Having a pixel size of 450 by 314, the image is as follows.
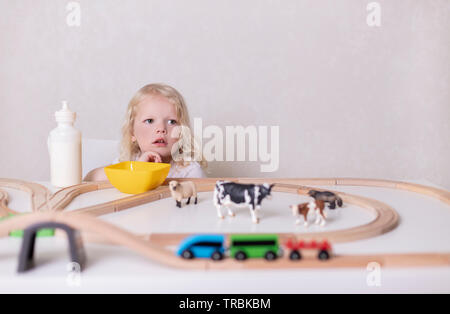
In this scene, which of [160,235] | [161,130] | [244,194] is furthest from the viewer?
[161,130]

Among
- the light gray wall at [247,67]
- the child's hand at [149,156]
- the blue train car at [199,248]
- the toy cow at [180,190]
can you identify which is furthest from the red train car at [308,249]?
the light gray wall at [247,67]

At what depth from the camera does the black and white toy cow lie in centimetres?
86

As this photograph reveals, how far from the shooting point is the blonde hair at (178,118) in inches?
72.2

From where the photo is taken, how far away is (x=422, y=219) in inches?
36.1

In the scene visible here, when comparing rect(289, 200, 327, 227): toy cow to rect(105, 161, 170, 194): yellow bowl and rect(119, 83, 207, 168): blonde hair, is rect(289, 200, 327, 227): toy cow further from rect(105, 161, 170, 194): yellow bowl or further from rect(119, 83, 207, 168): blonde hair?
rect(119, 83, 207, 168): blonde hair

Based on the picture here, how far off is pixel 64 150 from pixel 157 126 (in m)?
0.55

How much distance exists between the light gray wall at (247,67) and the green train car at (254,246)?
1856 mm

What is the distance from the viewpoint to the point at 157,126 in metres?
1.78

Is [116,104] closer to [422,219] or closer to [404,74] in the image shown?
[404,74]

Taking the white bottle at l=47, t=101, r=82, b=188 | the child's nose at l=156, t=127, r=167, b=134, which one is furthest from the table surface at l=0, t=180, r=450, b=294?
A: the child's nose at l=156, t=127, r=167, b=134

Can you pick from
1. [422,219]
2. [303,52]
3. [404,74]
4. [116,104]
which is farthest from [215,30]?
[422,219]

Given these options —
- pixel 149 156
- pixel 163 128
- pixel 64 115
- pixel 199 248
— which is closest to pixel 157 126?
pixel 163 128

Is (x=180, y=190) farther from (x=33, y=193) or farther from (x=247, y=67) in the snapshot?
(x=247, y=67)

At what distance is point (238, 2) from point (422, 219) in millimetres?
1820
